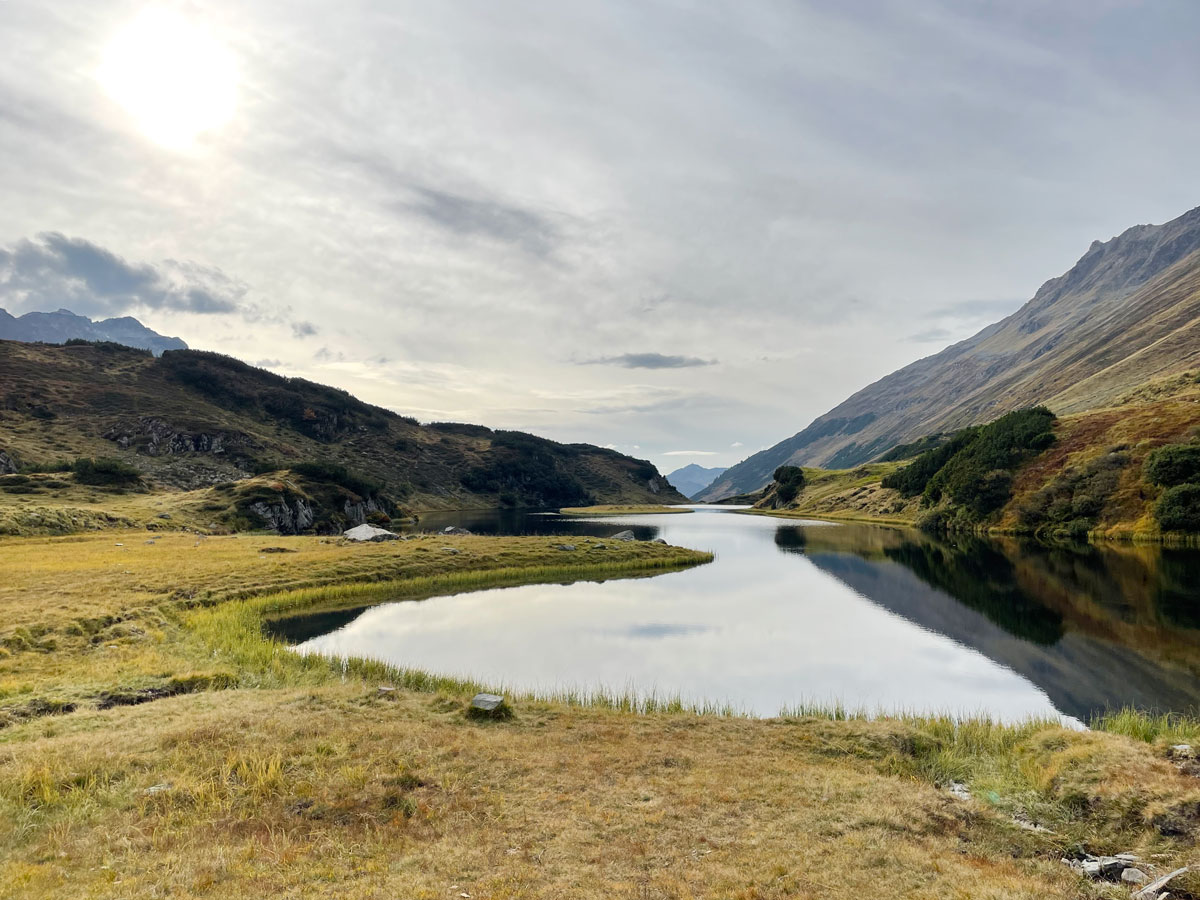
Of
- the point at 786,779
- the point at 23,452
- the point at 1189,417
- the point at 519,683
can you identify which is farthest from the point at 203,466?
the point at 1189,417

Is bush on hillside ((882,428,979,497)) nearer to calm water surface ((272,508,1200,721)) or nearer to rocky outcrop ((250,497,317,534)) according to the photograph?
calm water surface ((272,508,1200,721))

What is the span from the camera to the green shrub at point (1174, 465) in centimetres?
7594

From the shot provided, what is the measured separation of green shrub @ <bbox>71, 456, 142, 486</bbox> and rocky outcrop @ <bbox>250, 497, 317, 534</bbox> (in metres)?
38.4

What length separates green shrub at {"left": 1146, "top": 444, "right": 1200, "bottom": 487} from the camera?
75938 mm

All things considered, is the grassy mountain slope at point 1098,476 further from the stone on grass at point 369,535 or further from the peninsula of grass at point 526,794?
the stone on grass at point 369,535

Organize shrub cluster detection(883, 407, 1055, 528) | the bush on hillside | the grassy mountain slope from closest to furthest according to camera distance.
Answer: the grassy mountain slope → shrub cluster detection(883, 407, 1055, 528) → the bush on hillside

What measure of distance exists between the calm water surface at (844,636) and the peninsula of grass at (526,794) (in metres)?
4.93

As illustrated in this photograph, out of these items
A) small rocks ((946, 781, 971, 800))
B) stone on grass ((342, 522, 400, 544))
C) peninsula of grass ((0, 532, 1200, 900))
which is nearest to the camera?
peninsula of grass ((0, 532, 1200, 900))

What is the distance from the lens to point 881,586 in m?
60.6

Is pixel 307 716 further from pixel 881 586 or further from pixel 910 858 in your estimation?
pixel 881 586

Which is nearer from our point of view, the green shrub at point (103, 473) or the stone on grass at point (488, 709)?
the stone on grass at point (488, 709)

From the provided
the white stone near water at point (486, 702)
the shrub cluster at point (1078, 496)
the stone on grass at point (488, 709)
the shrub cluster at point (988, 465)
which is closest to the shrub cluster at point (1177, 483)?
the shrub cluster at point (1078, 496)

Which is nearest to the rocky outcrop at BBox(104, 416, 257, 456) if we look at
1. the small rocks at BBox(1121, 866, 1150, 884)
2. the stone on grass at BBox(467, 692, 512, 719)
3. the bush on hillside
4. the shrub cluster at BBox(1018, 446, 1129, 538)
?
the stone on grass at BBox(467, 692, 512, 719)

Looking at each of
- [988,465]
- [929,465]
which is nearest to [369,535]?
[988,465]
